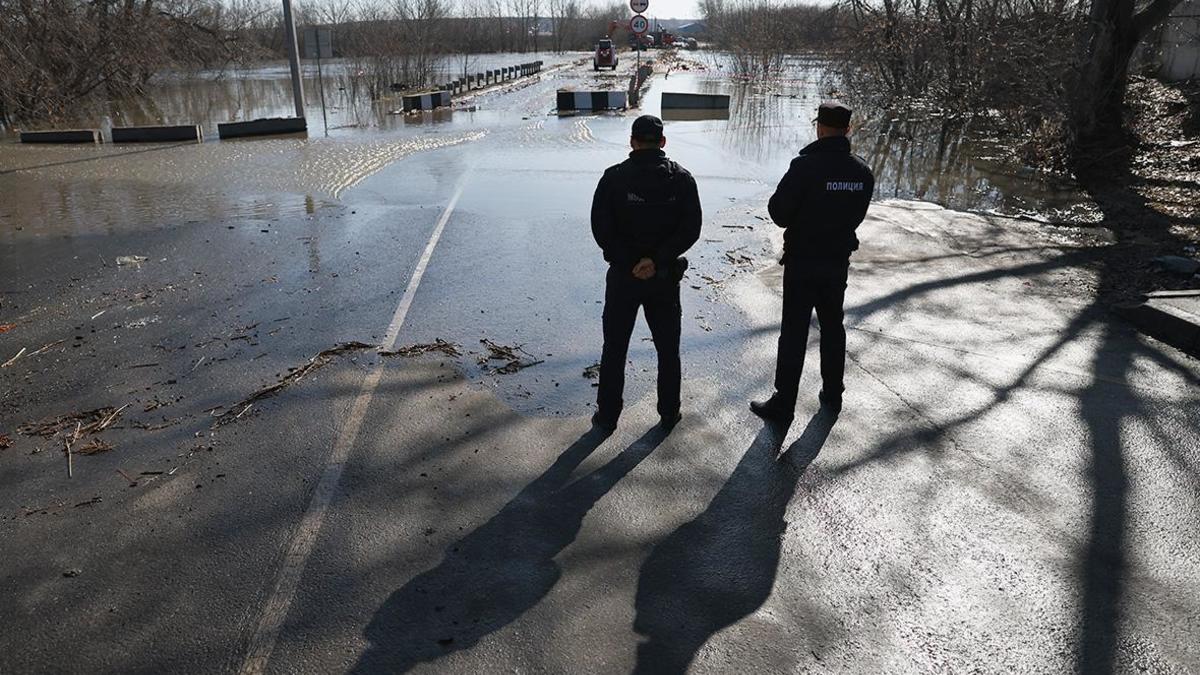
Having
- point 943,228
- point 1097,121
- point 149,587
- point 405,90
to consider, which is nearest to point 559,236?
point 943,228

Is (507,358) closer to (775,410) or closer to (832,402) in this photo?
(775,410)

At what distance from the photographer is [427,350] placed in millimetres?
6168

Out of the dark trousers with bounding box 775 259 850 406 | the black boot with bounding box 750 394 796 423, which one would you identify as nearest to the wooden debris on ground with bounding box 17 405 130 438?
the black boot with bounding box 750 394 796 423

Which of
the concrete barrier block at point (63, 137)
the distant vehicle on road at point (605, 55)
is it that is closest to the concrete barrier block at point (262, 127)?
the concrete barrier block at point (63, 137)

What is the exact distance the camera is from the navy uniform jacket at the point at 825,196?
15.1 ft

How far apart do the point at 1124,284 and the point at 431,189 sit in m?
9.95

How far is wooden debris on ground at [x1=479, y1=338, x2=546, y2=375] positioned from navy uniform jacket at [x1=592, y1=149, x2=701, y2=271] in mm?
1527

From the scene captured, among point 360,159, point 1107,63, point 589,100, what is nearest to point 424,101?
point 589,100

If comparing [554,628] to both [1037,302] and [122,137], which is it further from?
[122,137]

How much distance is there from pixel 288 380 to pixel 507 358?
1.62m

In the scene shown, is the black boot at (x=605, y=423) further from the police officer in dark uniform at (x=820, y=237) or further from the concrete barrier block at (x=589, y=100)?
the concrete barrier block at (x=589, y=100)

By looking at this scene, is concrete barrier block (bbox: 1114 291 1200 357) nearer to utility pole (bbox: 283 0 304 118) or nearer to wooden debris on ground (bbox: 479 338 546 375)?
wooden debris on ground (bbox: 479 338 546 375)

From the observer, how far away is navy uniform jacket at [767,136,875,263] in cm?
461

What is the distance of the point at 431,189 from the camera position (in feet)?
42.8
